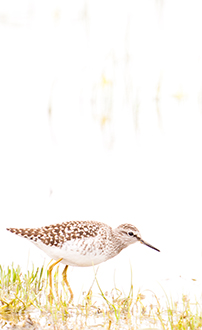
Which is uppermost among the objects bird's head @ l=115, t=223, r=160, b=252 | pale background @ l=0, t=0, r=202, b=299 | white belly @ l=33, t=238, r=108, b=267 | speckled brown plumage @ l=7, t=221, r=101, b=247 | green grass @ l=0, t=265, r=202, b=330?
pale background @ l=0, t=0, r=202, b=299

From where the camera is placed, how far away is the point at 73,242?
5859 millimetres

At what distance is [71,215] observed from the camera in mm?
6762

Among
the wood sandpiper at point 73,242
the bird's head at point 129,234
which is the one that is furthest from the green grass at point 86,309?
the bird's head at point 129,234

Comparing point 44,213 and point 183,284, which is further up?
point 44,213

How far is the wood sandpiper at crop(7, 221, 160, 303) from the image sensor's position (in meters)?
5.84

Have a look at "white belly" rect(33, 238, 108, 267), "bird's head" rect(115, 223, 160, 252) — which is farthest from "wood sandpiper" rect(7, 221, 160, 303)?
"bird's head" rect(115, 223, 160, 252)

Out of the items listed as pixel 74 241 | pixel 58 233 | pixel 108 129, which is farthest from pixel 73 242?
pixel 108 129

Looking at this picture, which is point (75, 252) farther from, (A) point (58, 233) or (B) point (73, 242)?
(A) point (58, 233)

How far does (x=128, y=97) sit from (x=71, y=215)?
325cm

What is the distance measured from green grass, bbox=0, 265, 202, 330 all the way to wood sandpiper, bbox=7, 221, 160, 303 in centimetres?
20

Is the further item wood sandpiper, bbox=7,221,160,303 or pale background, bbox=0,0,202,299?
pale background, bbox=0,0,202,299

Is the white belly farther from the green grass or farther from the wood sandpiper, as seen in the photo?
the green grass

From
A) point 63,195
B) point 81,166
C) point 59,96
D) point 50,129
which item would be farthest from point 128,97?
point 63,195

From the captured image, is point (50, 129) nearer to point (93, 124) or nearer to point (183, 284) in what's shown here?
point (93, 124)
